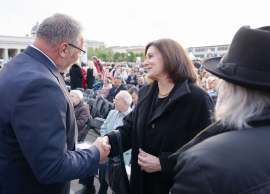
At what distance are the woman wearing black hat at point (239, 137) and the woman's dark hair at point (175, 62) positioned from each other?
938 millimetres

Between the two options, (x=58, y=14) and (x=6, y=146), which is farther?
(x=58, y=14)

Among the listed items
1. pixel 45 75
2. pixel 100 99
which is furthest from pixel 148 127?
pixel 100 99

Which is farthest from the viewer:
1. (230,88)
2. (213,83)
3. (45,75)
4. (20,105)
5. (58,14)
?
(213,83)

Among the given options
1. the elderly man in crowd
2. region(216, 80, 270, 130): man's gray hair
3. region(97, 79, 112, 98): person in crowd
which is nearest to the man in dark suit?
region(216, 80, 270, 130): man's gray hair

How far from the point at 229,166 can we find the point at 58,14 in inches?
58.9

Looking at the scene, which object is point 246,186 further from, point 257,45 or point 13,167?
point 13,167

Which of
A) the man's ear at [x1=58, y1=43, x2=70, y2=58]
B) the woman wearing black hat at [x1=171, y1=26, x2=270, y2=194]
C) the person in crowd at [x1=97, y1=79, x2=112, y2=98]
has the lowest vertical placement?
the person in crowd at [x1=97, y1=79, x2=112, y2=98]

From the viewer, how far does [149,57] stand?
79.1 inches

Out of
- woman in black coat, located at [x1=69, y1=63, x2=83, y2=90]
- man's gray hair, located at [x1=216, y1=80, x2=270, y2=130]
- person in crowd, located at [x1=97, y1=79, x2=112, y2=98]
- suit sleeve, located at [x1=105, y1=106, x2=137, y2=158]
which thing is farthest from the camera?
woman in black coat, located at [x1=69, y1=63, x2=83, y2=90]

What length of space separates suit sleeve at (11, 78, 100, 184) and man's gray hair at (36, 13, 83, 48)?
39 cm

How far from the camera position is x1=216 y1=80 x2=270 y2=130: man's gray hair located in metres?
0.82

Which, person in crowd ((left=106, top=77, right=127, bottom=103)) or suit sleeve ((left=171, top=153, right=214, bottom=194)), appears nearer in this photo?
suit sleeve ((left=171, top=153, right=214, bottom=194))

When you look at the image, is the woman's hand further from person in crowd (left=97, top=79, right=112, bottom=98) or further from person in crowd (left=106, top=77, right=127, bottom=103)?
person in crowd (left=97, top=79, right=112, bottom=98)

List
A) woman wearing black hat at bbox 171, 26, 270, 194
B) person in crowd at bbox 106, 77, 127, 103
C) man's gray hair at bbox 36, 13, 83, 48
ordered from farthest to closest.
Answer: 1. person in crowd at bbox 106, 77, 127, 103
2. man's gray hair at bbox 36, 13, 83, 48
3. woman wearing black hat at bbox 171, 26, 270, 194
